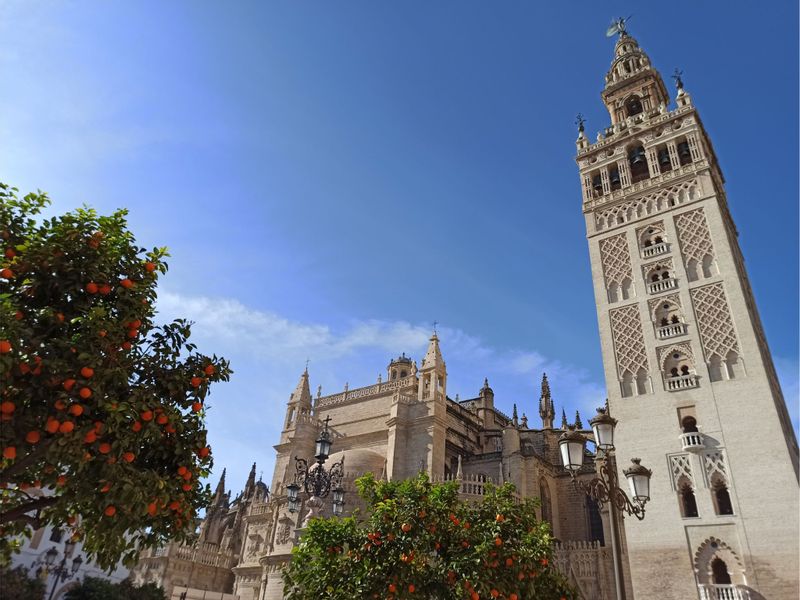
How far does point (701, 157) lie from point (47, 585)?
121 ft

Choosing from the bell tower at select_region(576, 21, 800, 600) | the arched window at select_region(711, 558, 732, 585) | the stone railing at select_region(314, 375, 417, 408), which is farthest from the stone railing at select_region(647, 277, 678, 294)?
the stone railing at select_region(314, 375, 417, 408)

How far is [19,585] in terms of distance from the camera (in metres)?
22.4

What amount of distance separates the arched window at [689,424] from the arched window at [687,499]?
1.92 meters

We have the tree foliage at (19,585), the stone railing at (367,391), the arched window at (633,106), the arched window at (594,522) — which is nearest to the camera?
the tree foliage at (19,585)

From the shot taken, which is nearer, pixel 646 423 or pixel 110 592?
pixel 646 423

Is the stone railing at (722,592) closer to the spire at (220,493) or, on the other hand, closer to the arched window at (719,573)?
the arched window at (719,573)

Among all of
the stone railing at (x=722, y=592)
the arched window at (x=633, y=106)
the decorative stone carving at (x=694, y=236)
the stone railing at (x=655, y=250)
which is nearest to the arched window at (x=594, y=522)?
the stone railing at (x=722, y=592)

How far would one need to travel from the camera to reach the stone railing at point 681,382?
2138 cm

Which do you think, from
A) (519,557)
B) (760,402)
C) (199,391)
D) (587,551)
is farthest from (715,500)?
(199,391)

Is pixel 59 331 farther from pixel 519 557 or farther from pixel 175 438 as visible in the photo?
pixel 519 557

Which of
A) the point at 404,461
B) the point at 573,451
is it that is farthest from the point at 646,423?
the point at 573,451

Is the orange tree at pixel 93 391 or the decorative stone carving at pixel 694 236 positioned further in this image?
the decorative stone carving at pixel 694 236

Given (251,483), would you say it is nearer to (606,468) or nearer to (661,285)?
(661,285)

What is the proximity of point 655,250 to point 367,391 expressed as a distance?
1709cm
